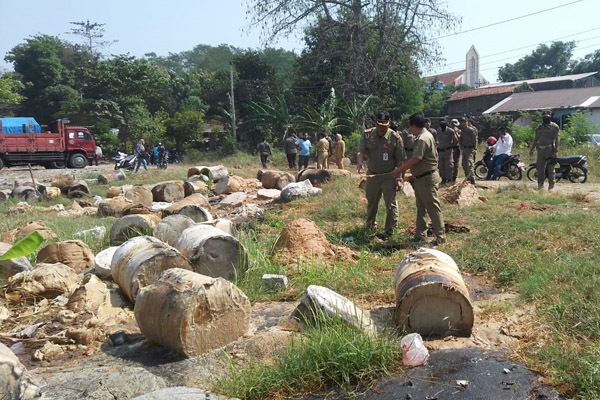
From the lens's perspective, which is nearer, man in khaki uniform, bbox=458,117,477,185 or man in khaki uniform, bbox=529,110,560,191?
man in khaki uniform, bbox=529,110,560,191

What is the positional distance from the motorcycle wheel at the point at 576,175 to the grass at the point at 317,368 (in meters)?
11.2

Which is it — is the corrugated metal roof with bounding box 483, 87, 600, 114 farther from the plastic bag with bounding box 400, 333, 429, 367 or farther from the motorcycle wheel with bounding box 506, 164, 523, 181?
the plastic bag with bounding box 400, 333, 429, 367

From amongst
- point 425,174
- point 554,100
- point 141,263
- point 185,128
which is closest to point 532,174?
point 425,174

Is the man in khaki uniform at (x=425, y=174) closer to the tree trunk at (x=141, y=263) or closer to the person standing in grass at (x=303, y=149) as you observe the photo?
the tree trunk at (x=141, y=263)

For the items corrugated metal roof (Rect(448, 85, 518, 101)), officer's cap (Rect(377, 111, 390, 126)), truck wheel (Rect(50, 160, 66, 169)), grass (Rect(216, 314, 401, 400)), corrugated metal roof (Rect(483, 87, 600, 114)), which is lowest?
grass (Rect(216, 314, 401, 400))

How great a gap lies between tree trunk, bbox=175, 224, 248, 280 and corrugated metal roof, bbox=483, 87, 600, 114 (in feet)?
83.2

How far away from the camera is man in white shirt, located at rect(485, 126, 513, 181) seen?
1332 centimetres

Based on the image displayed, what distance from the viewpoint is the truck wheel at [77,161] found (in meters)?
25.5

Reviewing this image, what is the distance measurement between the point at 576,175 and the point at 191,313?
11919 mm

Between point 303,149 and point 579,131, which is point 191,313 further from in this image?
point 579,131

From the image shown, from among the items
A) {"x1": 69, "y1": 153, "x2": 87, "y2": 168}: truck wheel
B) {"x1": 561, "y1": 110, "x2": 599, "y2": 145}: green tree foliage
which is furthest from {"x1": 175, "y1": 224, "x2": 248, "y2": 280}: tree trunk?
{"x1": 69, "y1": 153, "x2": 87, "y2": 168}: truck wheel

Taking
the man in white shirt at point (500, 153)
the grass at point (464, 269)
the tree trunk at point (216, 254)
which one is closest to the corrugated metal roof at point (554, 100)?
the man in white shirt at point (500, 153)

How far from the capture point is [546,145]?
10414mm

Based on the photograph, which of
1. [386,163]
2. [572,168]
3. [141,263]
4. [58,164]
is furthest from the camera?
[58,164]
